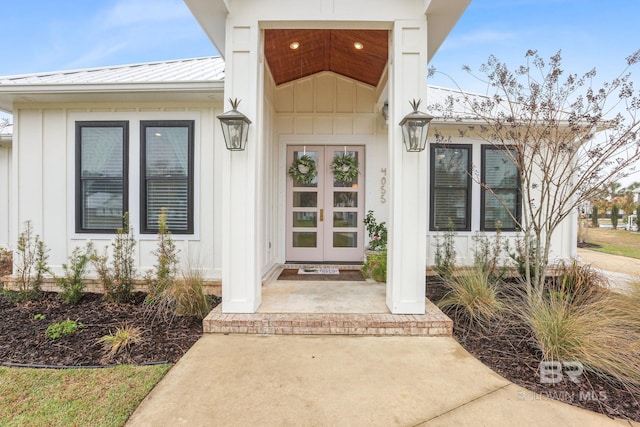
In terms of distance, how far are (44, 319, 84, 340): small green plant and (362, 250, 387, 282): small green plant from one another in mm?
3596

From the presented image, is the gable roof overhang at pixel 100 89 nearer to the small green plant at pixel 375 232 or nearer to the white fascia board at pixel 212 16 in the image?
the white fascia board at pixel 212 16

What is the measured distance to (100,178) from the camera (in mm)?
4578

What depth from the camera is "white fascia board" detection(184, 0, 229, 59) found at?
119 inches

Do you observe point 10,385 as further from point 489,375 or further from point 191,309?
point 489,375

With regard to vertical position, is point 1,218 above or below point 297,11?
below

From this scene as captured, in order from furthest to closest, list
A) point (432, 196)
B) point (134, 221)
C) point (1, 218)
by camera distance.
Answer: point (1, 218) → point (432, 196) → point (134, 221)

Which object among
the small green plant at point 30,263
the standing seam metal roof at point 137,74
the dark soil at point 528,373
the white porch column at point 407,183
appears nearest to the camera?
the dark soil at point 528,373

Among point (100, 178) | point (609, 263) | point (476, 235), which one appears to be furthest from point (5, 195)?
point (609, 263)

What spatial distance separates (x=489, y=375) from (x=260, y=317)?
2063 mm

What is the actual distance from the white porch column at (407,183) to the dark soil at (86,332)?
2.15m

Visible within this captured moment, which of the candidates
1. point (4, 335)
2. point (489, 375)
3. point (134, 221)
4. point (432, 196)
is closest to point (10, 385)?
point (4, 335)

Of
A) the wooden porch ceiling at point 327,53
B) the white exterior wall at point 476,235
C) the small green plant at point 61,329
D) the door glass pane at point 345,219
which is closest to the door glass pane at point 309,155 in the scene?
the door glass pane at point 345,219

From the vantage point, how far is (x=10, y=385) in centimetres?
225

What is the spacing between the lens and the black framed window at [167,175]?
14.8 feet
